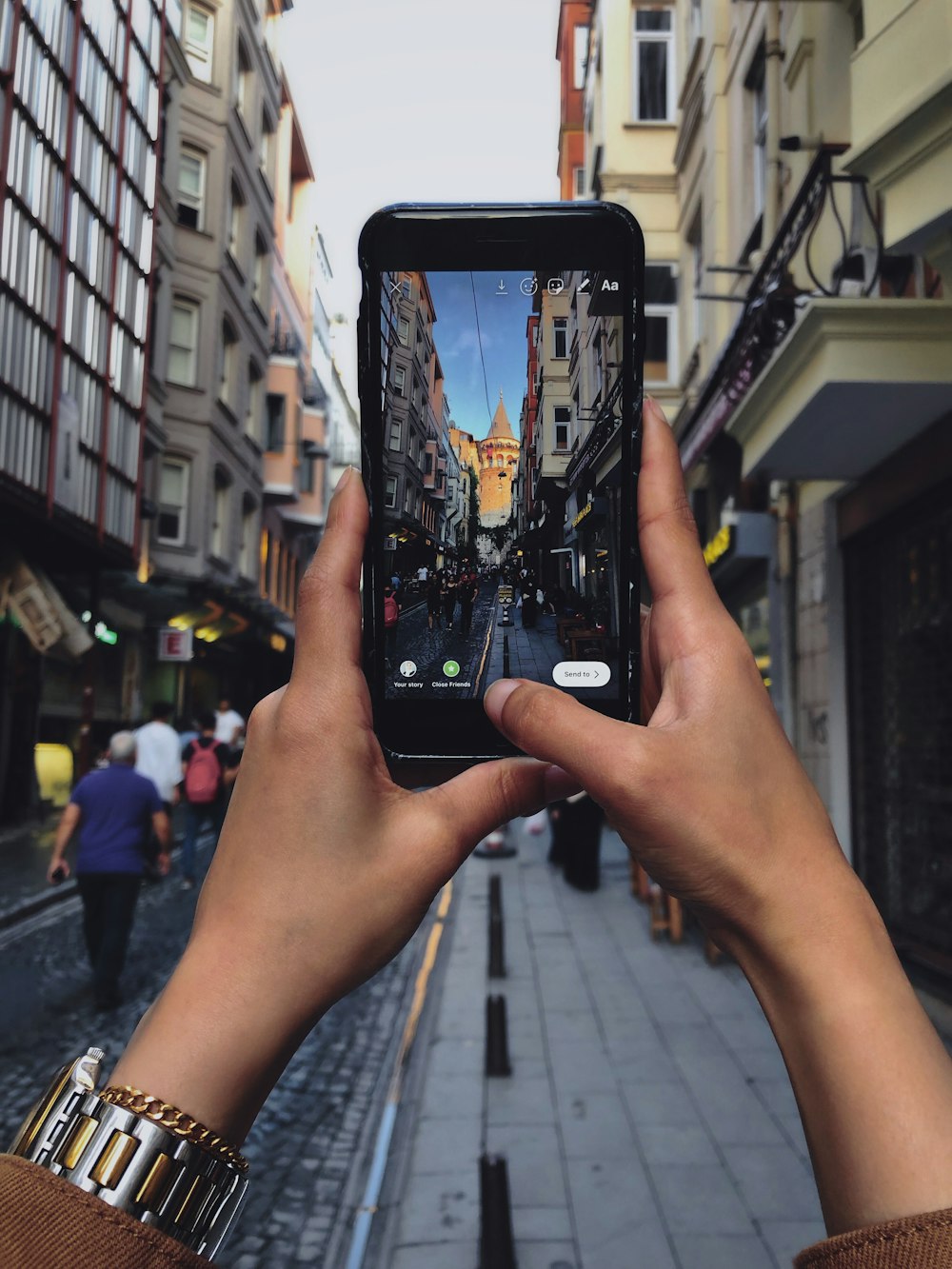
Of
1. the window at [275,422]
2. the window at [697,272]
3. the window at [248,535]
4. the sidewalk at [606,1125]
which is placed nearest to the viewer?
the sidewalk at [606,1125]

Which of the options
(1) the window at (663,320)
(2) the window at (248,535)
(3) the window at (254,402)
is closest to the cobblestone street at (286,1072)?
(1) the window at (663,320)

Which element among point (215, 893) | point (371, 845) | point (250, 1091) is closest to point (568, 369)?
point (371, 845)

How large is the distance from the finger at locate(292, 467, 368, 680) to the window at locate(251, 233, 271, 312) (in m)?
29.6

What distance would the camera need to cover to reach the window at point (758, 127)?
11047 mm

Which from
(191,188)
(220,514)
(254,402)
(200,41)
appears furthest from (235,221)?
(220,514)

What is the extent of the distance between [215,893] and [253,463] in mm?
28752

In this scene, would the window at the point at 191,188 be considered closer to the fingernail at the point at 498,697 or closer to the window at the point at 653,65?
the window at the point at 653,65

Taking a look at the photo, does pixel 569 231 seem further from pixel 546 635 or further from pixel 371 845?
pixel 371 845

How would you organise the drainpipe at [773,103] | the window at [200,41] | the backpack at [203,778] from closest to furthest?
the drainpipe at [773,103]
the backpack at [203,778]
the window at [200,41]

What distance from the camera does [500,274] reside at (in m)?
1.83

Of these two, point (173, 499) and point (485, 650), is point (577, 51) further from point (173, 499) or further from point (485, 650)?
point (485, 650)

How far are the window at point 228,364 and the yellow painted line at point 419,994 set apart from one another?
18172mm

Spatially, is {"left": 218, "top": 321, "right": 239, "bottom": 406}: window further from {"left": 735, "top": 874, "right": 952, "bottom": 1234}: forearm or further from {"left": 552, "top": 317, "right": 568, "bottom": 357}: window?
{"left": 735, "top": 874, "right": 952, "bottom": 1234}: forearm

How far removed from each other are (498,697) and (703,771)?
402 millimetres
